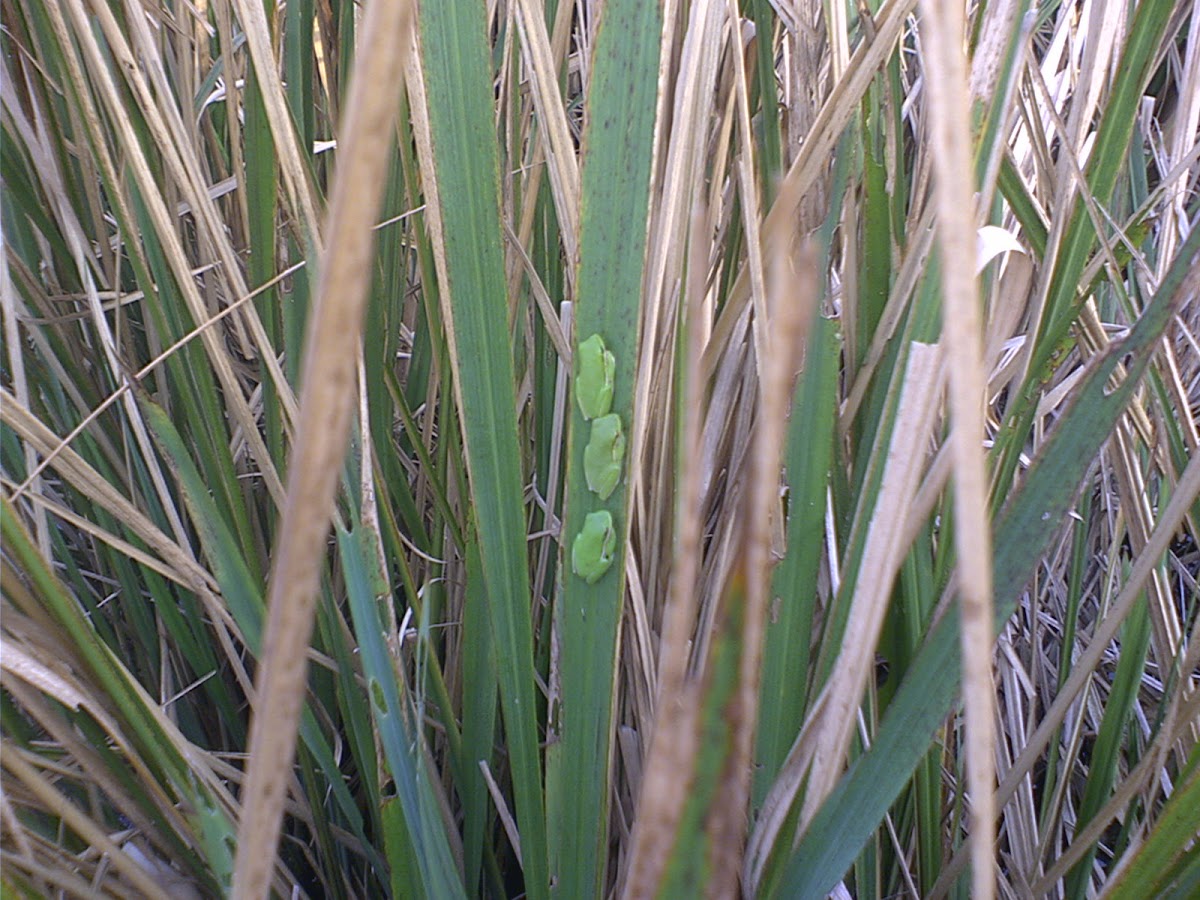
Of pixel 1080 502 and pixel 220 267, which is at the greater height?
pixel 220 267

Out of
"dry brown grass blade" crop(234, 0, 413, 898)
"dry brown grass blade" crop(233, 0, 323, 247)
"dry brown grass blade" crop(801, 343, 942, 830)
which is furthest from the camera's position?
"dry brown grass blade" crop(233, 0, 323, 247)

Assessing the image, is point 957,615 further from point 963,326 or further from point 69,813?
point 69,813

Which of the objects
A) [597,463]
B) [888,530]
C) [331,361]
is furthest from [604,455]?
[331,361]

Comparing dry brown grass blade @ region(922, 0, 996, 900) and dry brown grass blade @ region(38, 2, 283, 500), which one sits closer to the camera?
dry brown grass blade @ region(922, 0, 996, 900)

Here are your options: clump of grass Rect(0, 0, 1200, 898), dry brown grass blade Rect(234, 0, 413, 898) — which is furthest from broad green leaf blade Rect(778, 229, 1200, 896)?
dry brown grass blade Rect(234, 0, 413, 898)

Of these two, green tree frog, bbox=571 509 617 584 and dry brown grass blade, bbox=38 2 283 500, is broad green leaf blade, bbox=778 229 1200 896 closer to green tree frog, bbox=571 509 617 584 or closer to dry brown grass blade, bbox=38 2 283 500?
green tree frog, bbox=571 509 617 584

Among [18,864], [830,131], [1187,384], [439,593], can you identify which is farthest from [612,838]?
[1187,384]

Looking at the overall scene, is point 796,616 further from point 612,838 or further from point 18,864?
point 18,864

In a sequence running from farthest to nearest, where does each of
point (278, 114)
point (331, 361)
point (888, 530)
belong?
point (278, 114) → point (888, 530) → point (331, 361)
